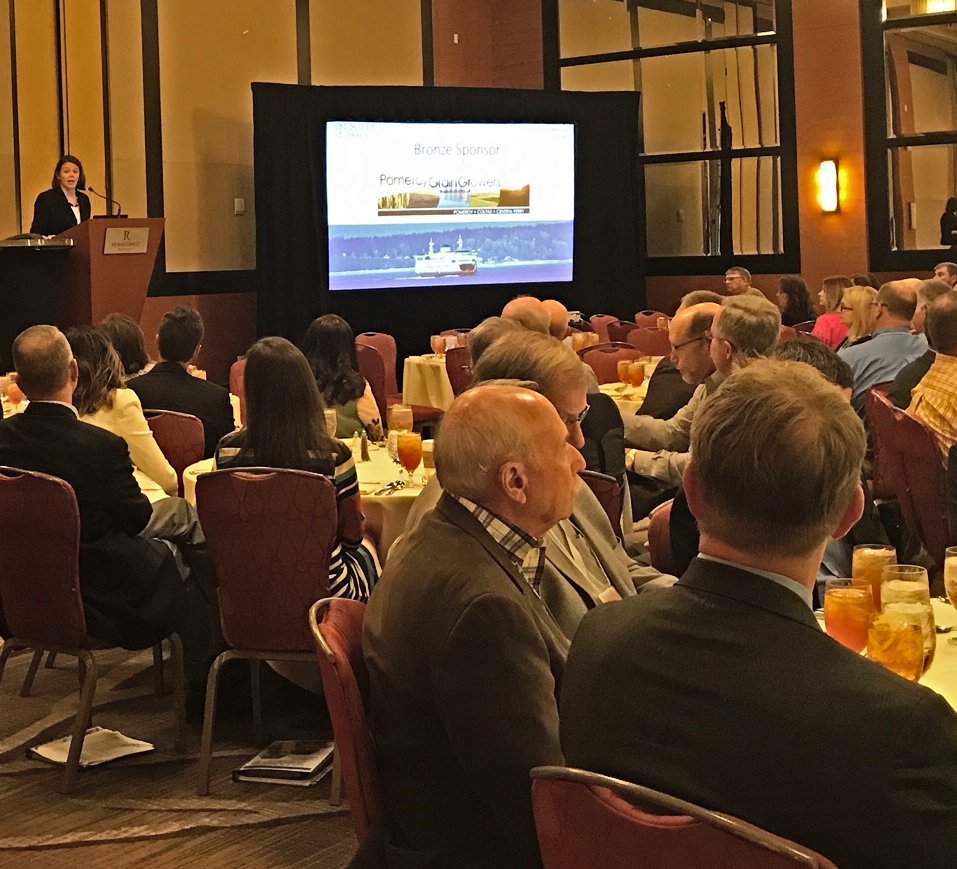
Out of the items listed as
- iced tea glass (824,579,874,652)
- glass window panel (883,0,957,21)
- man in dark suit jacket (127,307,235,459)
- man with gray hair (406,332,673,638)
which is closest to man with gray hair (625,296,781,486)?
man with gray hair (406,332,673,638)

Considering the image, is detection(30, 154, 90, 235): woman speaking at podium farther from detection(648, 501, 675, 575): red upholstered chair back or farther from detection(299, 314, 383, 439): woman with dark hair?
detection(648, 501, 675, 575): red upholstered chair back

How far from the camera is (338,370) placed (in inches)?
243

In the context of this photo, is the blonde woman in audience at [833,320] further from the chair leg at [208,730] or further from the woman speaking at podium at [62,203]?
the chair leg at [208,730]

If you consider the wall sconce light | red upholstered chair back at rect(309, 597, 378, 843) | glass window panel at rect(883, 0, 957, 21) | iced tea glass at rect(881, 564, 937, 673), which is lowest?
red upholstered chair back at rect(309, 597, 378, 843)

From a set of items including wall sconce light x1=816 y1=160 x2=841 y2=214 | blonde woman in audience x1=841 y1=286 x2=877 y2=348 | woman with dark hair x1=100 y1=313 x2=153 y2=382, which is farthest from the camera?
wall sconce light x1=816 y1=160 x2=841 y2=214

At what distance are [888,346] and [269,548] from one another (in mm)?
3764

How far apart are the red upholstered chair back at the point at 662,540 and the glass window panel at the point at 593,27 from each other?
39.8ft

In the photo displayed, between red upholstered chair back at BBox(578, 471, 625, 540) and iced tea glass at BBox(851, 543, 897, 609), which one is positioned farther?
red upholstered chair back at BBox(578, 471, 625, 540)

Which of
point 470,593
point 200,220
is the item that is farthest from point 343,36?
point 470,593

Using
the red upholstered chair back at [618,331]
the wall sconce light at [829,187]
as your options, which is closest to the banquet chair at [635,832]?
the red upholstered chair back at [618,331]

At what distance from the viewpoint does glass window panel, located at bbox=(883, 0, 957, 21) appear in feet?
43.2

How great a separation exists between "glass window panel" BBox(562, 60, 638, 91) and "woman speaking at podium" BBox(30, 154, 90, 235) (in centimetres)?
674

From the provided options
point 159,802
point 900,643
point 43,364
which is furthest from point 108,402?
point 900,643

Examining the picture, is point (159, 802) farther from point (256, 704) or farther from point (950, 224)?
point (950, 224)
